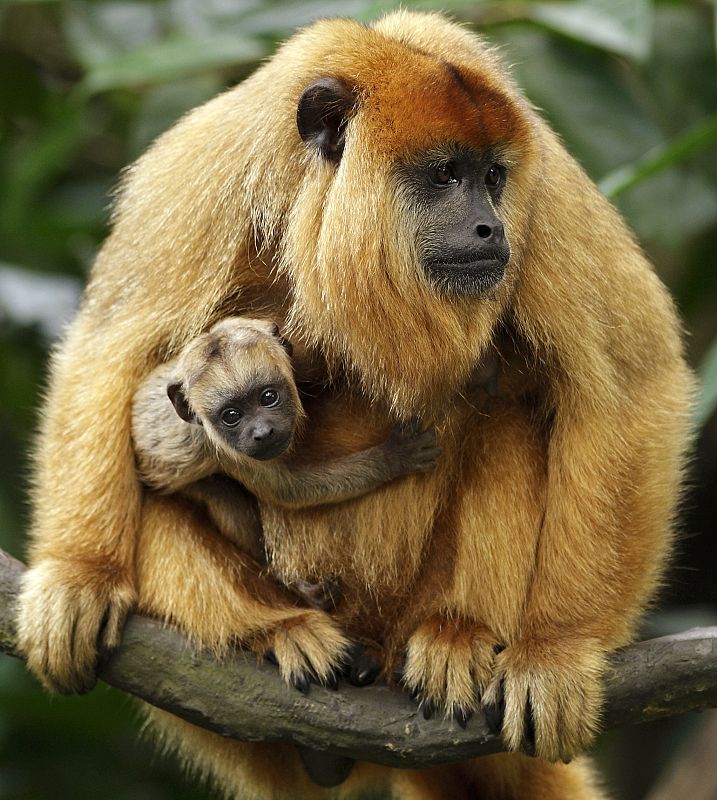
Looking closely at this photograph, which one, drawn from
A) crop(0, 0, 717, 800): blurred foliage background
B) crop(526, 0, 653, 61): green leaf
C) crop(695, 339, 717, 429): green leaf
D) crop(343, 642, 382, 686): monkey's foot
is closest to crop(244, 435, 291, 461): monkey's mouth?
crop(343, 642, 382, 686): monkey's foot

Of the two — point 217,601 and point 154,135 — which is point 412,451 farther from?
point 154,135

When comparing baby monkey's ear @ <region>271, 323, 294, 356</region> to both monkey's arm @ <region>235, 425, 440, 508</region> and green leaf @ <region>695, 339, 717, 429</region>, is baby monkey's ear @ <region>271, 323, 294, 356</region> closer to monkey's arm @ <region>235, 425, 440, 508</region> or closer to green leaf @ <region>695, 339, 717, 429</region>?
monkey's arm @ <region>235, 425, 440, 508</region>

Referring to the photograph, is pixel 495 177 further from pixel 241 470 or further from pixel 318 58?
pixel 241 470

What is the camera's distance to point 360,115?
277cm

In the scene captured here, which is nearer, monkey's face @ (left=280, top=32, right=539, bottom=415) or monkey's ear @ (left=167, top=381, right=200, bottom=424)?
monkey's face @ (left=280, top=32, right=539, bottom=415)

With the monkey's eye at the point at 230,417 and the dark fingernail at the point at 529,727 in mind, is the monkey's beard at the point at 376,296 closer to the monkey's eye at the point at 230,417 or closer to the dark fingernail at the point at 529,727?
the monkey's eye at the point at 230,417

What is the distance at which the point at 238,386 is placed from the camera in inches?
119

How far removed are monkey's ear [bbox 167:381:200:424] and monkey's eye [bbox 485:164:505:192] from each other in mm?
911

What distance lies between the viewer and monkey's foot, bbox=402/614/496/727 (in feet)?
9.61

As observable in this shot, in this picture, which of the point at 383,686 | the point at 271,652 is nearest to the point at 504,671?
the point at 383,686

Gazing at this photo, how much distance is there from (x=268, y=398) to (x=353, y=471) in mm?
285

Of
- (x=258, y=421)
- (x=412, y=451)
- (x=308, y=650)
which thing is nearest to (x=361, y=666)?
(x=308, y=650)

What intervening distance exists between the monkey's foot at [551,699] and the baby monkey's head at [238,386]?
0.81m

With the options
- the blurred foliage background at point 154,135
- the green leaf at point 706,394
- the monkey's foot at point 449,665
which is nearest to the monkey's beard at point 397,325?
the monkey's foot at point 449,665
